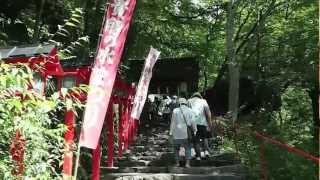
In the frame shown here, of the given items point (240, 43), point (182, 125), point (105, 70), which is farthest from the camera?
point (240, 43)

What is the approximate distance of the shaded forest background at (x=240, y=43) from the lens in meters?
14.1

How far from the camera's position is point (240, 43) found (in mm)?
23328

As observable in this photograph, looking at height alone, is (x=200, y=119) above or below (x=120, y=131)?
above

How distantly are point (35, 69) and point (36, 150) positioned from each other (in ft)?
2.69

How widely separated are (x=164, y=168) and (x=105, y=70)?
4710 mm

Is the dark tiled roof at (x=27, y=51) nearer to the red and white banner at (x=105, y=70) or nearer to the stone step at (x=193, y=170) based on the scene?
the red and white banner at (x=105, y=70)

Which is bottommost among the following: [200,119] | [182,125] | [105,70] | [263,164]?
[263,164]

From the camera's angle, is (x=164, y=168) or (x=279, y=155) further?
(x=164, y=168)

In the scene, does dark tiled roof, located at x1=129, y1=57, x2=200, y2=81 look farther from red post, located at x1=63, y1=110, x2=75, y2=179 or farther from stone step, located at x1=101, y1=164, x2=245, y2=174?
red post, located at x1=63, y1=110, x2=75, y2=179

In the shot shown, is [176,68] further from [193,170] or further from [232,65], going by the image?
[193,170]

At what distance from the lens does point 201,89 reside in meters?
27.5

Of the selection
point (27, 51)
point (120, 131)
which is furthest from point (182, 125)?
point (27, 51)

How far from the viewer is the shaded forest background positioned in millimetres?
14086

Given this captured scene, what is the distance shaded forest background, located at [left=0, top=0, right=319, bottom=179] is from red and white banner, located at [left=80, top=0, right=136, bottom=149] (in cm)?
359
